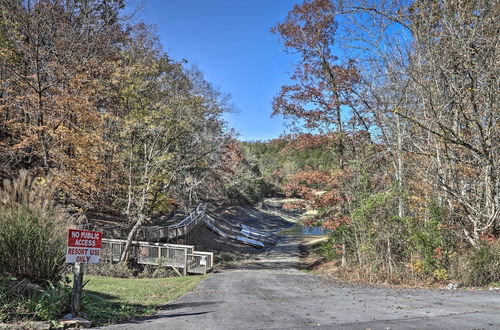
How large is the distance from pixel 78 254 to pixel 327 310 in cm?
445

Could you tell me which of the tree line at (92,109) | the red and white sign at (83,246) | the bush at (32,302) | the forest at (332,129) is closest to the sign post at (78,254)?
the red and white sign at (83,246)

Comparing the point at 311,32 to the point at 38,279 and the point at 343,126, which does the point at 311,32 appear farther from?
the point at 38,279

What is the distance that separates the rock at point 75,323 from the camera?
4902 millimetres

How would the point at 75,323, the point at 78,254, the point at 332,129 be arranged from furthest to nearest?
the point at 332,129 < the point at 78,254 < the point at 75,323

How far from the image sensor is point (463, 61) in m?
9.16

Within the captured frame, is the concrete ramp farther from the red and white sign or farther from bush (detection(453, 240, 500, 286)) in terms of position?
the red and white sign

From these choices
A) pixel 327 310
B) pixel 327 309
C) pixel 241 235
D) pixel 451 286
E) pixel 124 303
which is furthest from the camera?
pixel 241 235

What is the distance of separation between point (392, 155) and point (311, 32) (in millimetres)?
6965

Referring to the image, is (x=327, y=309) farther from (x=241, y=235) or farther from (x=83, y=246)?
(x=241, y=235)

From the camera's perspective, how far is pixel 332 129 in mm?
16625

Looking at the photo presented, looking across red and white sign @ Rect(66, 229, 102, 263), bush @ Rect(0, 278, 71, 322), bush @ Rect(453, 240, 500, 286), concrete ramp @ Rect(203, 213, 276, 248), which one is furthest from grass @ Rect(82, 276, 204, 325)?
concrete ramp @ Rect(203, 213, 276, 248)

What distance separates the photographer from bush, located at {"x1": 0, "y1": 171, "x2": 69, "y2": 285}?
557 cm

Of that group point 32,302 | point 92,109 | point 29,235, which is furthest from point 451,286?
point 92,109

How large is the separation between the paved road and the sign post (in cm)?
87
